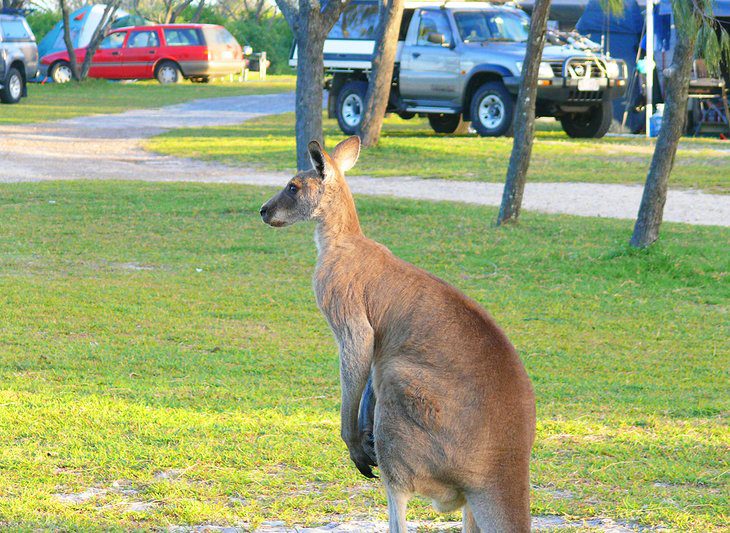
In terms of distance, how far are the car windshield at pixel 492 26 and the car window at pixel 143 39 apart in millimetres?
18870

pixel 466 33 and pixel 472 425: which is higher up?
pixel 466 33

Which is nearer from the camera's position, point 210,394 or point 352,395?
point 352,395

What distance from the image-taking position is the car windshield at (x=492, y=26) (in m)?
19.7

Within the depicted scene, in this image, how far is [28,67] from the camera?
27906mm

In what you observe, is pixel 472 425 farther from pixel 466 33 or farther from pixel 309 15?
pixel 466 33

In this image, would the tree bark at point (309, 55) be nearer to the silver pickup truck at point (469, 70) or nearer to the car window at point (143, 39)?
the silver pickup truck at point (469, 70)

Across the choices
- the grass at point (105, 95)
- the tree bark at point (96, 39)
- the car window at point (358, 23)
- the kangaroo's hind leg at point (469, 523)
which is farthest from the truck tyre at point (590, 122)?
the tree bark at point (96, 39)

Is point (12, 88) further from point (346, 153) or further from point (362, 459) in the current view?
point (362, 459)

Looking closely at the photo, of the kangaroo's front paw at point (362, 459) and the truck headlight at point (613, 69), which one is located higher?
the truck headlight at point (613, 69)

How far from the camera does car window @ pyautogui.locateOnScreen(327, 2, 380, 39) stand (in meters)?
20.8

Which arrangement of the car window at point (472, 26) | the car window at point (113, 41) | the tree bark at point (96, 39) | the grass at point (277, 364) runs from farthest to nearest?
the car window at point (113, 41) → the tree bark at point (96, 39) → the car window at point (472, 26) → the grass at point (277, 364)

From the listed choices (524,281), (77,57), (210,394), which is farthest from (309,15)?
(77,57)

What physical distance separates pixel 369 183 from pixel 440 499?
1134 centimetres

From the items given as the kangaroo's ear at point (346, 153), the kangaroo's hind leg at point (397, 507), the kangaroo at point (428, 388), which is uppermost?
the kangaroo's ear at point (346, 153)
